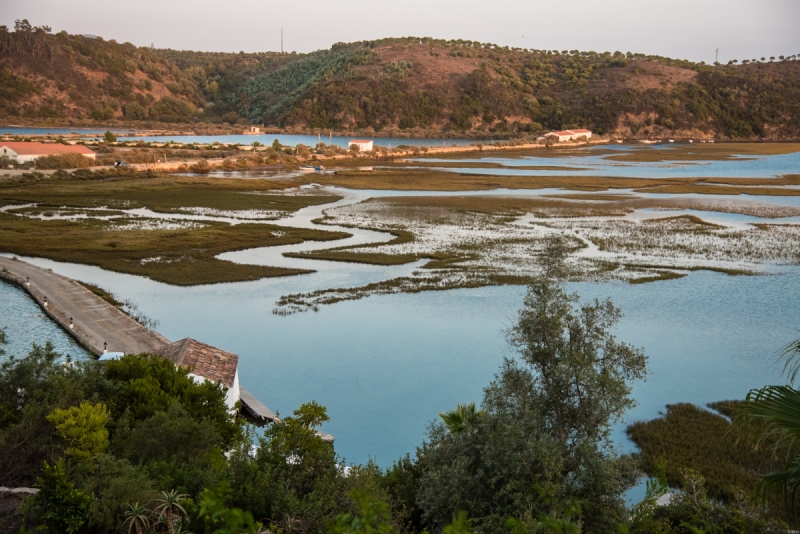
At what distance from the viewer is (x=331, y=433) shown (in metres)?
17.0

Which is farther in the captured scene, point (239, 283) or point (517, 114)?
point (517, 114)

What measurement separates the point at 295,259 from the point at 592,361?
990 inches

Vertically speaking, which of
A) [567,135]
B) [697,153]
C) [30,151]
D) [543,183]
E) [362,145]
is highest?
[567,135]

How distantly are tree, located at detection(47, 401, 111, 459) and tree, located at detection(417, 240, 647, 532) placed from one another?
4.60 meters

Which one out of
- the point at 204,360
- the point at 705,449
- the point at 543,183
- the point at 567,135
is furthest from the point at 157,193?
the point at 567,135

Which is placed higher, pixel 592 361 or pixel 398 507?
pixel 592 361

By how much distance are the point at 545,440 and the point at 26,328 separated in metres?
18.0

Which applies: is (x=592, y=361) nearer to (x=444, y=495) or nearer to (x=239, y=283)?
(x=444, y=495)

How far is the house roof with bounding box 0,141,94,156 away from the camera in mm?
73500

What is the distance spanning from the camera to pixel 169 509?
27.5 feet

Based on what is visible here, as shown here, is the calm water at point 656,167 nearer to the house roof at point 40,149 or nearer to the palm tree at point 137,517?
the house roof at point 40,149

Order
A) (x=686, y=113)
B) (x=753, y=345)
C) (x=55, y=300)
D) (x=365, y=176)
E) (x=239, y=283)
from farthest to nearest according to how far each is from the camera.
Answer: (x=686, y=113) → (x=365, y=176) → (x=239, y=283) → (x=55, y=300) → (x=753, y=345)

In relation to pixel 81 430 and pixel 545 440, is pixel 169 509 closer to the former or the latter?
pixel 81 430

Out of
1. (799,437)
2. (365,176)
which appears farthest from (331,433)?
(365,176)
